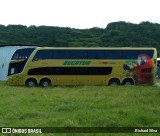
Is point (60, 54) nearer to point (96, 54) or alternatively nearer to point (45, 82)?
point (45, 82)

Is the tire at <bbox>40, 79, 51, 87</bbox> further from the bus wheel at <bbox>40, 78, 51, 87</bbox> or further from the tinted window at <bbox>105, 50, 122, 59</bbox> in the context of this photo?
the tinted window at <bbox>105, 50, 122, 59</bbox>

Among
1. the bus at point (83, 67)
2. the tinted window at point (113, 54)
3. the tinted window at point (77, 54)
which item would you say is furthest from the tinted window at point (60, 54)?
the tinted window at point (113, 54)

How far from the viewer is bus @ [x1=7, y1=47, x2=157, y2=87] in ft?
96.3

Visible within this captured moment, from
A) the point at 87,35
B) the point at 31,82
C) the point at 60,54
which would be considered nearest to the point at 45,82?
the point at 31,82

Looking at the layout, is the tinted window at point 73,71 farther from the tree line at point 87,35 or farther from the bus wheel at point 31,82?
the tree line at point 87,35

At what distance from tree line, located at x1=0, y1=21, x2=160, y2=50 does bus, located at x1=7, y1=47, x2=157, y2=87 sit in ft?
117

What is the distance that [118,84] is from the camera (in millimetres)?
29969

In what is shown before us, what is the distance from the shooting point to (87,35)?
8000cm

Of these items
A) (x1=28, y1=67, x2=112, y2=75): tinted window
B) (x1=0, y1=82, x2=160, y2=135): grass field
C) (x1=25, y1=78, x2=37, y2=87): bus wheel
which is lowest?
(x1=0, y1=82, x2=160, y2=135): grass field

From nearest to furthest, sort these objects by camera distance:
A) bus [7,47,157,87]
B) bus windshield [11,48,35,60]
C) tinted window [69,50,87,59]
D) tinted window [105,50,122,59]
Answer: bus [7,47,157,87] → tinted window [69,50,87,59] → tinted window [105,50,122,59] → bus windshield [11,48,35,60]

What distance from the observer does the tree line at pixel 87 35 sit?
6894cm

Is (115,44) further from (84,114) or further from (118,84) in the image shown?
(84,114)

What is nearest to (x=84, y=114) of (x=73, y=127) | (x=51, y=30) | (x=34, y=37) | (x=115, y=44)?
(x=73, y=127)

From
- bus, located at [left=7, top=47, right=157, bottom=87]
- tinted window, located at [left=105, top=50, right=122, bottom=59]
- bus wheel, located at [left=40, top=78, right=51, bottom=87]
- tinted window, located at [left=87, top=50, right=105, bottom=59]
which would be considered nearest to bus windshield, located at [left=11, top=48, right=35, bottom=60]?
bus, located at [left=7, top=47, right=157, bottom=87]
